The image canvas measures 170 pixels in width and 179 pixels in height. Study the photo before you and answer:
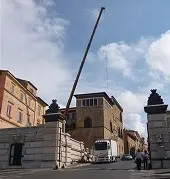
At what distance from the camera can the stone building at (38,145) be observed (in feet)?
78.4

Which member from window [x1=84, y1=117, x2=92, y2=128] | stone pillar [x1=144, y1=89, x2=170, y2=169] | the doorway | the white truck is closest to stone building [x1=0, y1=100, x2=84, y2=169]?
the doorway

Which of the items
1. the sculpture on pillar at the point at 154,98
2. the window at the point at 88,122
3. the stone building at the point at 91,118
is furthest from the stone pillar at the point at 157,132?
the window at the point at 88,122

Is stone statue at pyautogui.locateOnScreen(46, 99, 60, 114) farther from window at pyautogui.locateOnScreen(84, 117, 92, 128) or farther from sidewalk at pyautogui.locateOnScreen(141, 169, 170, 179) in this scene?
window at pyautogui.locateOnScreen(84, 117, 92, 128)

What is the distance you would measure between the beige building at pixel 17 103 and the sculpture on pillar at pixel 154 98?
2379 cm

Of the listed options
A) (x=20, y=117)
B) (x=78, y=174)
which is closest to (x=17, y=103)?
(x=20, y=117)

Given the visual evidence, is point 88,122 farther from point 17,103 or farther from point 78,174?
point 78,174

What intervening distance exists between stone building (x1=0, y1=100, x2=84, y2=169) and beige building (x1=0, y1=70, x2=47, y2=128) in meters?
13.2

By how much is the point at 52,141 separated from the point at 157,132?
880cm

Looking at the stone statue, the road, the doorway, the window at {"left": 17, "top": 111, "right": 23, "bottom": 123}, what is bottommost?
the road

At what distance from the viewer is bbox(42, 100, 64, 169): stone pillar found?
930 inches

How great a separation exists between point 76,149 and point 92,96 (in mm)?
32933

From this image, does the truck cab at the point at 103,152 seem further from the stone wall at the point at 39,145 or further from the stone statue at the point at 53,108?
the stone statue at the point at 53,108

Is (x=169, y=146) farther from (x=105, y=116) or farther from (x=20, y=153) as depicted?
(x=105, y=116)

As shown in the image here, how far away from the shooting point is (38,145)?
80.7 ft
